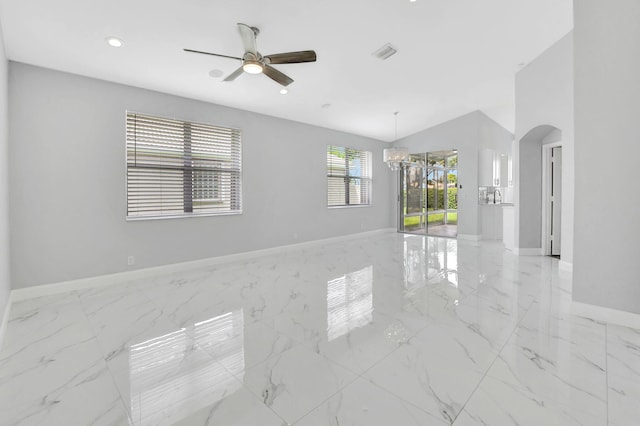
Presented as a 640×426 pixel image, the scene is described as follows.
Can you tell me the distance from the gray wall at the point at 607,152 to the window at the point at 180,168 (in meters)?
4.80

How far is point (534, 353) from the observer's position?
207cm

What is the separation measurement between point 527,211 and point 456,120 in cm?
324

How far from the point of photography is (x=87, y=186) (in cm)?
374

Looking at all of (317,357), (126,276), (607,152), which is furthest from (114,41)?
(607,152)

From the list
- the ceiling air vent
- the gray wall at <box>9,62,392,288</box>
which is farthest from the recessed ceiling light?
the ceiling air vent

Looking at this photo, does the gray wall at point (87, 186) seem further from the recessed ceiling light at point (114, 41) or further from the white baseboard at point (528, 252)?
the white baseboard at point (528, 252)

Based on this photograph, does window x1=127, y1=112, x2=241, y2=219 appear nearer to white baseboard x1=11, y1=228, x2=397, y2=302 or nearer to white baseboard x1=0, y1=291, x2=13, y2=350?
white baseboard x1=11, y1=228, x2=397, y2=302

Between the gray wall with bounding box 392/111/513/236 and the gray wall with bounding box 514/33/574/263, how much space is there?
5.58 feet

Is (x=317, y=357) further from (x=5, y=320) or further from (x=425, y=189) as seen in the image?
(x=425, y=189)

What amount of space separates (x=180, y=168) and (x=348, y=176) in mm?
4299

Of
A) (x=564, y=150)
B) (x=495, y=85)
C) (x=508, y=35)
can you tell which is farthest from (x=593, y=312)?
(x=495, y=85)

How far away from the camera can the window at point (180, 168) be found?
418cm

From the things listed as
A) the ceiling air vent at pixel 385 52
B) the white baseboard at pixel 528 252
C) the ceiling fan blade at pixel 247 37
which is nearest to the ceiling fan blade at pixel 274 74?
the ceiling fan blade at pixel 247 37

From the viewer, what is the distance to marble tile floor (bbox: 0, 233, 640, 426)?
1.54 m
